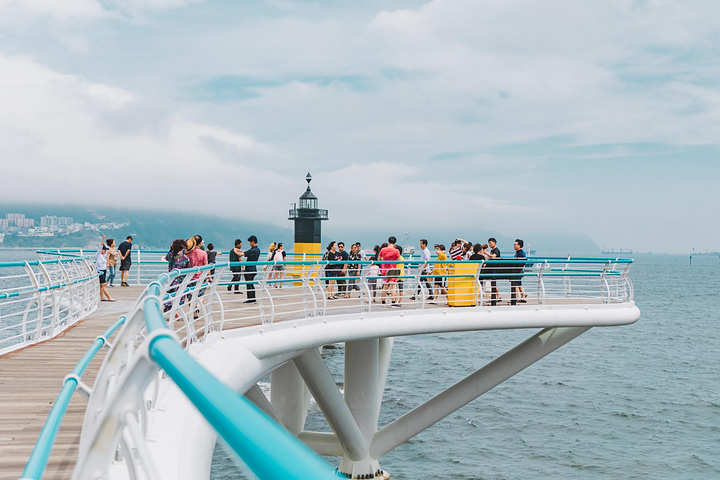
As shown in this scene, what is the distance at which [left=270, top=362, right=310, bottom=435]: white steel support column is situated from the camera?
1719cm

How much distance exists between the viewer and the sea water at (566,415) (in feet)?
70.0

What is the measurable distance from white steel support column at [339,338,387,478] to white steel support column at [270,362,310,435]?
198cm

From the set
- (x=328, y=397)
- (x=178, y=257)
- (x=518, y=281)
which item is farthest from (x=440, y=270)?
(x=178, y=257)

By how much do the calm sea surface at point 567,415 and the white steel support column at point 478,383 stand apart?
5224 millimetres

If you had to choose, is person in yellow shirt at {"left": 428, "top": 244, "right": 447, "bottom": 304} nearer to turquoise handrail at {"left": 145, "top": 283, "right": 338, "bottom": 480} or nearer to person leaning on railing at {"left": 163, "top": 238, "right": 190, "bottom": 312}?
person leaning on railing at {"left": 163, "top": 238, "right": 190, "bottom": 312}

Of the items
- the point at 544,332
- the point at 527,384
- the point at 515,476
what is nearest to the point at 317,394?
the point at 544,332

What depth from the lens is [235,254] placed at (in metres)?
18.8

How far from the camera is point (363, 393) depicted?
49.6 feet

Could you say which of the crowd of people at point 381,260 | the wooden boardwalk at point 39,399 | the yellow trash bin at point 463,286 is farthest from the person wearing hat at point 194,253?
the yellow trash bin at point 463,286

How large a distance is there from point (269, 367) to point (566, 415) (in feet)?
65.4

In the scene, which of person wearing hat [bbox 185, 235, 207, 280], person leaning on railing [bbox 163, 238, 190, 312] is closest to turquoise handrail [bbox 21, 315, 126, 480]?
person leaning on railing [bbox 163, 238, 190, 312]

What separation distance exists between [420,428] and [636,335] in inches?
1740

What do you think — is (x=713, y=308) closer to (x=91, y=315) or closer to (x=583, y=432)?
(x=583, y=432)

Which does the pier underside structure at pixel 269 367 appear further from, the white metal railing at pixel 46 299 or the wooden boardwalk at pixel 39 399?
the white metal railing at pixel 46 299
